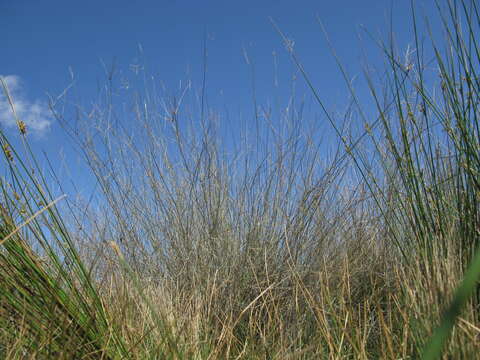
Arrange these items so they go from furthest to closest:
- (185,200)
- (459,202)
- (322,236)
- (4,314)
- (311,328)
A: (185,200) → (322,236) → (311,328) → (459,202) → (4,314)

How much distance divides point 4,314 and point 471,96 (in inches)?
54.1

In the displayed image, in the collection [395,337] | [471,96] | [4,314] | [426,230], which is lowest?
[395,337]

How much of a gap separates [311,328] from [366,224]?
0.75 meters

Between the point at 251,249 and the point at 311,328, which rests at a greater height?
the point at 251,249

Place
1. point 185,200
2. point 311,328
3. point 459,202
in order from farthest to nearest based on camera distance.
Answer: point 185,200
point 311,328
point 459,202

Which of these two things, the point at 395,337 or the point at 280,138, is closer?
the point at 395,337

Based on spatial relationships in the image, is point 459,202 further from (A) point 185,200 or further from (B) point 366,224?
(A) point 185,200

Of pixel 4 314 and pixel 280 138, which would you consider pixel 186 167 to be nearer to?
pixel 280 138

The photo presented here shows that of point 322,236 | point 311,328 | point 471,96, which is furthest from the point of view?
point 322,236

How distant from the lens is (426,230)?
53.9 inches

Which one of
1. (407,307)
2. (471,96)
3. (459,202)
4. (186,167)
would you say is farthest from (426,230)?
(186,167)

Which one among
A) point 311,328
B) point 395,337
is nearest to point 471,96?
point 395,337

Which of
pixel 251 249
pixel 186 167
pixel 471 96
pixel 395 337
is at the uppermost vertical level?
pixel 186 167

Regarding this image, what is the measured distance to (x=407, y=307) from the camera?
1199mm
